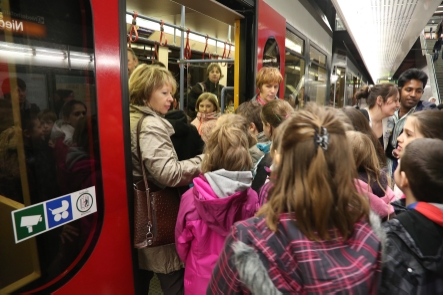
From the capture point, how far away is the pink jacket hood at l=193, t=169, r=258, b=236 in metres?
1.36

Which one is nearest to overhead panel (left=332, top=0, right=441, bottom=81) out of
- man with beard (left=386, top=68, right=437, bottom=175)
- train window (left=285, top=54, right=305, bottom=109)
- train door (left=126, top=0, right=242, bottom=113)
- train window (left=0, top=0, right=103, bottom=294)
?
train window (left=285, top=54, right=305, bottom=109)

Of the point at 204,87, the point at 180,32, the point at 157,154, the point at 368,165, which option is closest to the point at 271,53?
the point at 204,87

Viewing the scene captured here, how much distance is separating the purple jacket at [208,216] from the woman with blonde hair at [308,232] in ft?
1.61

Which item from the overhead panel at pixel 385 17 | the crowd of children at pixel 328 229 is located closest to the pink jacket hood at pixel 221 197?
the crowd of children at pixel 328 229

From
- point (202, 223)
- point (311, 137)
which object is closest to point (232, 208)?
point (202, 223)

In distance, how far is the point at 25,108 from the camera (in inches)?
46.9

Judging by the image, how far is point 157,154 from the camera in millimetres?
1611

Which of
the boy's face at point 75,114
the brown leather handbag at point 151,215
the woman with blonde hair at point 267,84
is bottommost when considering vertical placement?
the brown leather handbag at point 151,215

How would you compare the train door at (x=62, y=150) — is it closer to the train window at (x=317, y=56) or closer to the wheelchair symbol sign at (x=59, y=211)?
the wheelchair symbol sign at (x=59, y=211)

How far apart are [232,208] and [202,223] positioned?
0.19m

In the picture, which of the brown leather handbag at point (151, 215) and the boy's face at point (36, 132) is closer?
the boy's face at point (36, 132)

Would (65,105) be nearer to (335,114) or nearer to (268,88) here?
(335,114)

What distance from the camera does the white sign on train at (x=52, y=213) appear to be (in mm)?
1159

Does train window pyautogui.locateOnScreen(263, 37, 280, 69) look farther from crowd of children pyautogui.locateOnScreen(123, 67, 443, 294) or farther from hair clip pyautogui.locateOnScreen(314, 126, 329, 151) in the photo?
hair clip pyautogui.locateOnScreen(314, 126, 329, 151)
